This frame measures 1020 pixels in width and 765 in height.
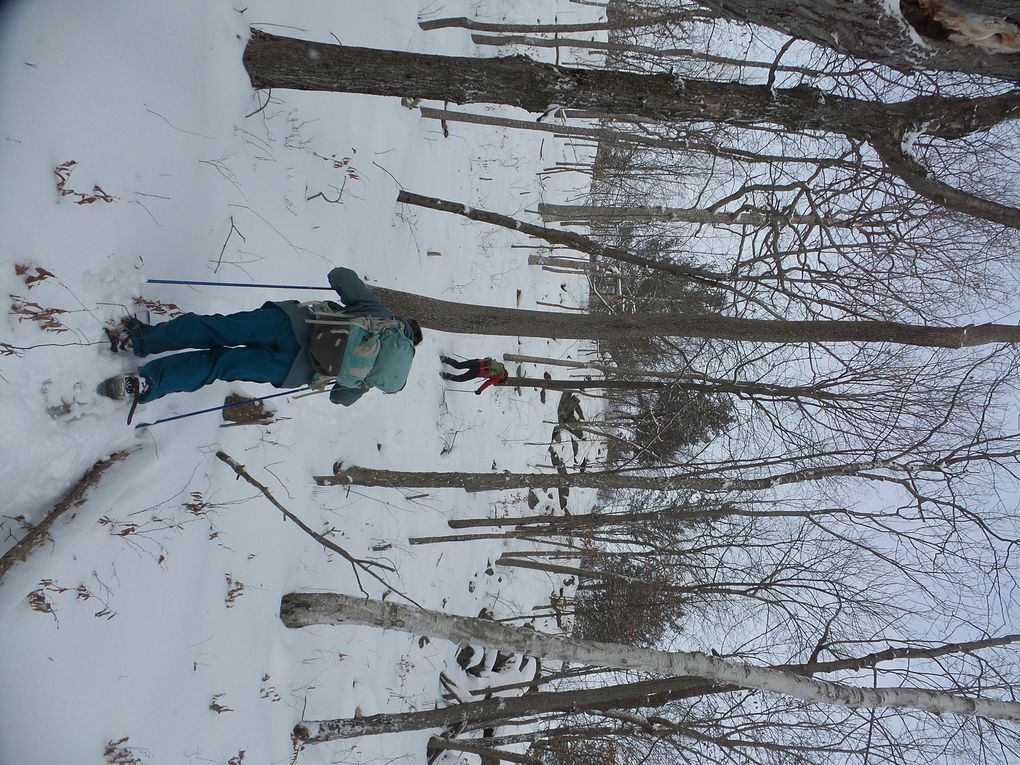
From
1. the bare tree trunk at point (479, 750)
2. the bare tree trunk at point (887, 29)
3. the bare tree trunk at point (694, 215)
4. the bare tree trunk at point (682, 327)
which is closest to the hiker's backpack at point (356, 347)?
the bare tree trunk at point (682, 327)

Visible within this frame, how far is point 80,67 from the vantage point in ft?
12.3

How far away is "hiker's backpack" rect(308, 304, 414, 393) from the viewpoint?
12.7 feet

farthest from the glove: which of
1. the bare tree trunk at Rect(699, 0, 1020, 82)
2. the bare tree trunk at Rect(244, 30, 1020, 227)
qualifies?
the bare tree trunk at Rect(699, 0, 1020, 82)

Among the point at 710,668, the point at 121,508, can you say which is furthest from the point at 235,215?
the point at 710,668

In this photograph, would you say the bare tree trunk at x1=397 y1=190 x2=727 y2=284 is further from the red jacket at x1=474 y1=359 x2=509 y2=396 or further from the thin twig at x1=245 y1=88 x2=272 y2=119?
the thin twig at x1=245 y1=88 x2=272 y2=119

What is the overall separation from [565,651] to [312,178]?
4821 mm

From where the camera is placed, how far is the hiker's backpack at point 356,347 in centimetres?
386

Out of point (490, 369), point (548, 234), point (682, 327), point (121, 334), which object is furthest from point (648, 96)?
point (121, 334)

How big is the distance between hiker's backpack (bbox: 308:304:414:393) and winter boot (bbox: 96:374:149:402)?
103 centimetres

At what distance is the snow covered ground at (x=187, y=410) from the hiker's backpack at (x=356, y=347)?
1.29 meters

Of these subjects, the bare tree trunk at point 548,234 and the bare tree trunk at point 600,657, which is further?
the bare tree trunk at point 548,234

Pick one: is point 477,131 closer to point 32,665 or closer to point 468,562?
point 468,562

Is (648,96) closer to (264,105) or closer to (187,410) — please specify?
(264,105)

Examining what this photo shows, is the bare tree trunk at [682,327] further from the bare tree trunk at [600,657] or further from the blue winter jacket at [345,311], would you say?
the bare tree trunk at [600,657]
